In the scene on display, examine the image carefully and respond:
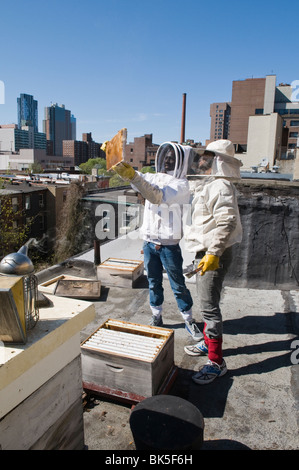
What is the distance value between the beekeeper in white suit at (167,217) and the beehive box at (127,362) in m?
0.76

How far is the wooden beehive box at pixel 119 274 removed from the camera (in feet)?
17.0

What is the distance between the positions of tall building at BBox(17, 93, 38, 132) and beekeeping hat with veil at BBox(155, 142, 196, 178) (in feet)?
469

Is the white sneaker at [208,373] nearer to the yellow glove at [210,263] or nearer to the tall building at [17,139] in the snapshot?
the yellow glove at [210,263]

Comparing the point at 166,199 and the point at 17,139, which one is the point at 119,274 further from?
the point at 17,139

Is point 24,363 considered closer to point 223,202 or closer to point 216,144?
point 223,202

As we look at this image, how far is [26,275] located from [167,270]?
2126mm

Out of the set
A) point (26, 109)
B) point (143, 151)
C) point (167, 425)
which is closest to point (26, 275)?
point (167, 425)

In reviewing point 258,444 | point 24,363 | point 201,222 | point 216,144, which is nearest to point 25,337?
point 24,363

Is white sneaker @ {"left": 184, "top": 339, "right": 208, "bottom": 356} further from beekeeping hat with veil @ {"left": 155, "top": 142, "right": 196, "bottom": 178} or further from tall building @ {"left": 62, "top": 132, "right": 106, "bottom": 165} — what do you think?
tall building @ {"left": 62, "top": 132, "right": 106, "bottom": 165}

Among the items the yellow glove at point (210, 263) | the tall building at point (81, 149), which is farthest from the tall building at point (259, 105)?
the yellow glove at point (210, 263)

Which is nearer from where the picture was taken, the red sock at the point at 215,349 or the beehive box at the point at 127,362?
the beehive box at the point at 127,362

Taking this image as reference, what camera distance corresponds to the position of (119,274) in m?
5.22

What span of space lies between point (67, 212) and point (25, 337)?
2672 cm

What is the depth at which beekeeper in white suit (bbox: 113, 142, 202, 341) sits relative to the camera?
341 centimetres
